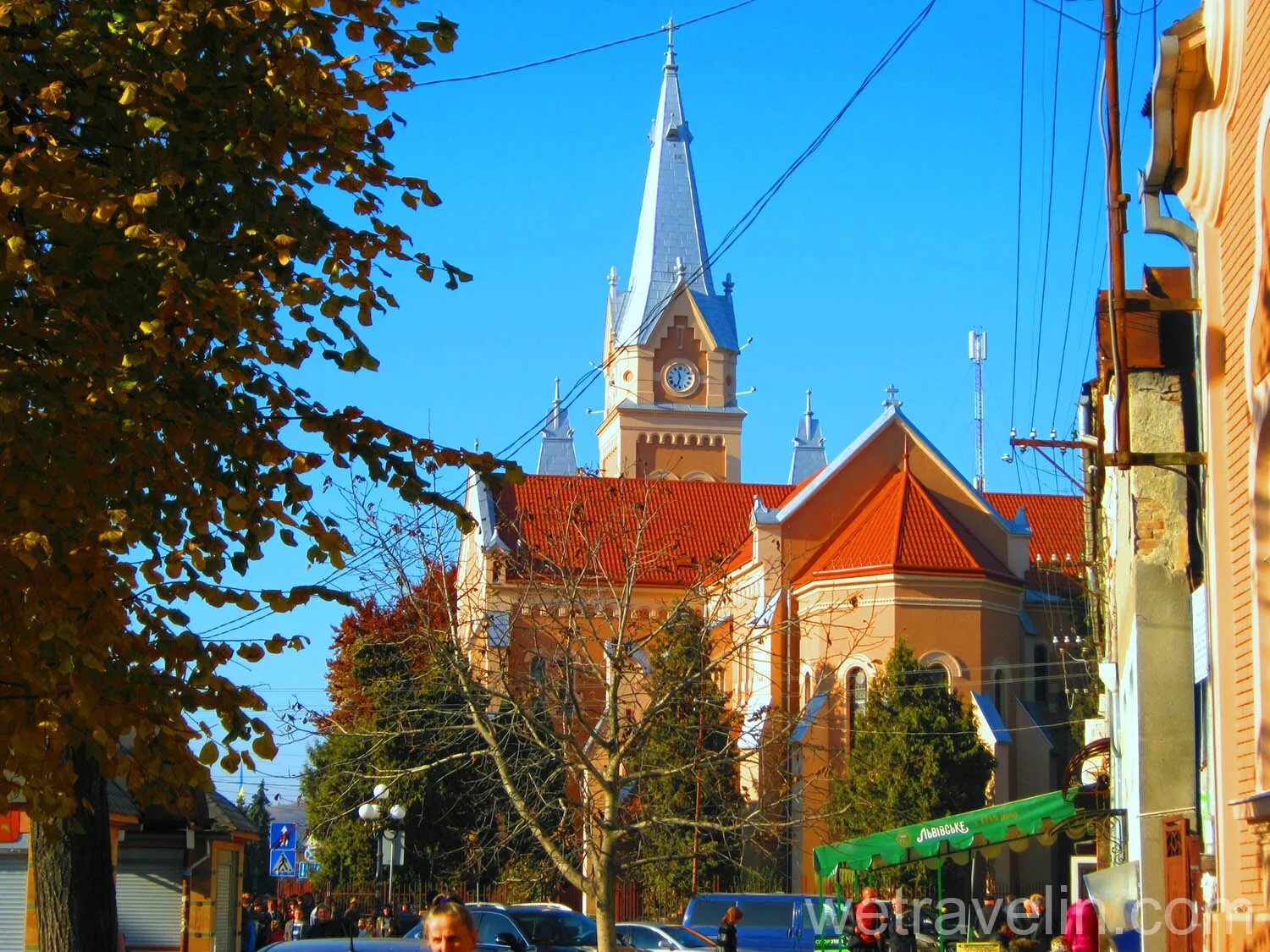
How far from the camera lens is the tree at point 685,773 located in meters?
20.9

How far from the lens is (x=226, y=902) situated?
94.6 feet

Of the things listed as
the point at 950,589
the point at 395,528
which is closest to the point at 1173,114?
the point at 395,528

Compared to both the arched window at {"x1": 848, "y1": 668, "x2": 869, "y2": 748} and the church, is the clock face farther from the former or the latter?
the arched window at {"x1": 848, "y1": 668, "x2": 869, "y2": 748}

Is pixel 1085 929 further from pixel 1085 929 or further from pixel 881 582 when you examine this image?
pixel 881 582

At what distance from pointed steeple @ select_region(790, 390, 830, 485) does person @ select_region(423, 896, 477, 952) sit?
75170 millimetres

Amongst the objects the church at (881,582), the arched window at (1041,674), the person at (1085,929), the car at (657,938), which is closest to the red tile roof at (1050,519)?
the church at (881,582)

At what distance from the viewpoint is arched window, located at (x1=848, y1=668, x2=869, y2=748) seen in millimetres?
44469

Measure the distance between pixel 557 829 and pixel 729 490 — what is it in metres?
38.8

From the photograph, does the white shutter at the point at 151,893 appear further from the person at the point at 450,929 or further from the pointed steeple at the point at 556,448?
the pointed steeple at the point at 556,448

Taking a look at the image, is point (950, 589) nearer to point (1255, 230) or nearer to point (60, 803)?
point (1255, 230)

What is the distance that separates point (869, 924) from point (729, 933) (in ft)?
14.4

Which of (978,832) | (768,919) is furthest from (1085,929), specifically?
(768,919)

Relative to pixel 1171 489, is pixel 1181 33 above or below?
above

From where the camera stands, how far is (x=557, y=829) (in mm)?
21344
